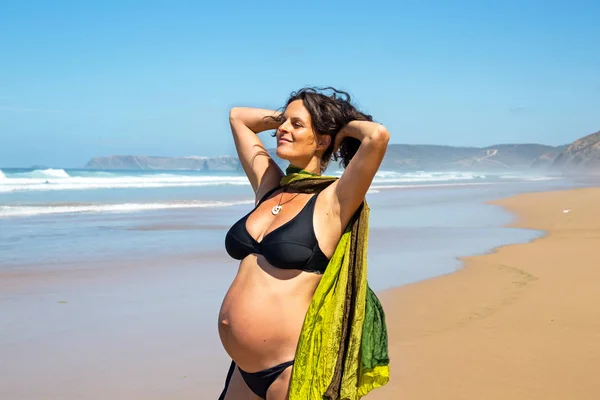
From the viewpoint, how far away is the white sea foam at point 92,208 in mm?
17859

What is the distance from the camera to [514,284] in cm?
789

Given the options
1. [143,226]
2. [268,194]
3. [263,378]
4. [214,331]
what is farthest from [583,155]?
[263,378]

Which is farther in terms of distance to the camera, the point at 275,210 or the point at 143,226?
the point at 143,226

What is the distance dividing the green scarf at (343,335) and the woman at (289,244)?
70 millimetres

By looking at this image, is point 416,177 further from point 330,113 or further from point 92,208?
point 330,113

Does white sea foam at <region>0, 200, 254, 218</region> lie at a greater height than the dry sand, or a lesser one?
lesser

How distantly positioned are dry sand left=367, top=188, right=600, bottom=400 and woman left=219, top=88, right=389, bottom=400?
2.00 metres

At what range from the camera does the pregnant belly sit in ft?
8.64

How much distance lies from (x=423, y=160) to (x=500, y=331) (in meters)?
131

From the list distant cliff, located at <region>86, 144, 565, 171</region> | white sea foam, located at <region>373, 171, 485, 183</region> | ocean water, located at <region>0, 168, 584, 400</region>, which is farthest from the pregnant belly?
distant cliff, located at <region>86, 144, 565, 171</region>

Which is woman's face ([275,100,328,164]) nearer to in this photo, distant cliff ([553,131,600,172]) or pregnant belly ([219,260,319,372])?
pregnant belly ([219,260,319,372])

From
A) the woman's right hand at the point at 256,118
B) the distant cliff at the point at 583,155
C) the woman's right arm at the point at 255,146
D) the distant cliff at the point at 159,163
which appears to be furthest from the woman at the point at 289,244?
the distant cliff at the point at 159,163

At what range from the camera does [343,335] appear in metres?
2.58

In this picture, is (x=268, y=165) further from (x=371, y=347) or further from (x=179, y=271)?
(x=179, y=271)
